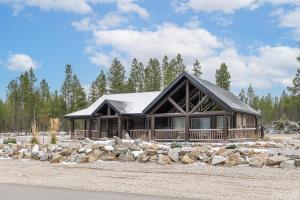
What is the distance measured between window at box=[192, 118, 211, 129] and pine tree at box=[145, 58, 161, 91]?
4374 centimetres

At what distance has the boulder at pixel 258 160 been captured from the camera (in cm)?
1697

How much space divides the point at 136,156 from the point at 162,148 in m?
1.30

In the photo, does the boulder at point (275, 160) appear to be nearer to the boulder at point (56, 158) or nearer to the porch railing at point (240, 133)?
the boulder at point (56, 158)

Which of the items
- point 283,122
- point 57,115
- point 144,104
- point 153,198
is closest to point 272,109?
point 283,122

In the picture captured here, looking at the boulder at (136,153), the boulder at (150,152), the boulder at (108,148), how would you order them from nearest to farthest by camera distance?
the boulder at (150,152) → the boulder at (136,153) → the boulder at (108,148)

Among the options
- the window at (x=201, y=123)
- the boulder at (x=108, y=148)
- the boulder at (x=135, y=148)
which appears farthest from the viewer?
the window at (x=201, y=123)

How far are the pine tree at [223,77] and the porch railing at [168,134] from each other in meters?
40.3

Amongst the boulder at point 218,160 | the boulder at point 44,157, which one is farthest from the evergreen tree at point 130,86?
the boulder at point 218,160

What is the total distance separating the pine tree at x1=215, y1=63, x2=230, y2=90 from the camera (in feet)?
242

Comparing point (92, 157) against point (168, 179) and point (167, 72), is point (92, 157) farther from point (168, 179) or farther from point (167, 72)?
point (167, 72)

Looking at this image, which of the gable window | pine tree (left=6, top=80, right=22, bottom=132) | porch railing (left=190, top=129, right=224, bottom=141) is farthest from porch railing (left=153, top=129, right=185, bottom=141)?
pine tree (left=6, top=80, right=22, bottom=132)

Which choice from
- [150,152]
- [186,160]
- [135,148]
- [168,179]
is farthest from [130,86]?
[168,179]

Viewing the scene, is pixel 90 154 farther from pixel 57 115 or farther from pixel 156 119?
pixel 57 115

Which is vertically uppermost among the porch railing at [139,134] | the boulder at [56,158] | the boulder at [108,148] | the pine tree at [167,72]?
the pine tree at [167,72]
